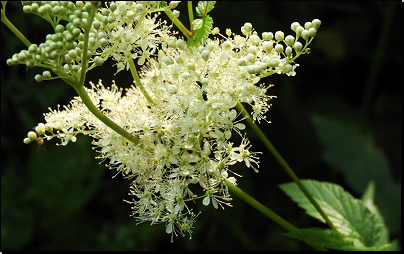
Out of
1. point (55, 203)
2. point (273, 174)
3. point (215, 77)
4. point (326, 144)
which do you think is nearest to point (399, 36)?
point (326, 144)

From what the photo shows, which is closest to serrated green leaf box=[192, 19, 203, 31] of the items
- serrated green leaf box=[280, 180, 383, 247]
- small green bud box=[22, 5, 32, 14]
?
small green bud box=[22, 5, 32, 14]

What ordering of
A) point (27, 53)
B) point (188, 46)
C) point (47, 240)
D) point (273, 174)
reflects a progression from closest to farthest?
point (27, 53) < point (188, 46) < point (47, 240) < point (273, 174)

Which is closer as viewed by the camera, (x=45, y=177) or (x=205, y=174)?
(x=205, y=174)

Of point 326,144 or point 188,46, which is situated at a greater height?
point 188,46

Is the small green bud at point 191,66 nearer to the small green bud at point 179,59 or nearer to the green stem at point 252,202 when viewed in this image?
the small green bud at point 179,59

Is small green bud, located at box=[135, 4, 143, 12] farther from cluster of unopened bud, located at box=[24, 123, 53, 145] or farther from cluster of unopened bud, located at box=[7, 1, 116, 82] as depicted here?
cluster of unopened bud, located at box=[24, 123, 53, 145]

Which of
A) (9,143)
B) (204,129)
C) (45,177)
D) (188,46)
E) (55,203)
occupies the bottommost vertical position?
(204,129)

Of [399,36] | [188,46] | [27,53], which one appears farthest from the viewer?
[399,36]

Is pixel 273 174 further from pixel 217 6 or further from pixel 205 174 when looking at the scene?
pixel 205 174
